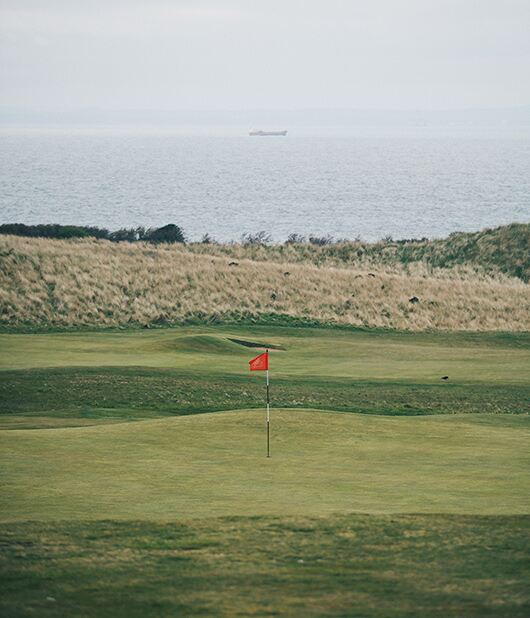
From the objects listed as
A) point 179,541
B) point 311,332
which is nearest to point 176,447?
point 179,541

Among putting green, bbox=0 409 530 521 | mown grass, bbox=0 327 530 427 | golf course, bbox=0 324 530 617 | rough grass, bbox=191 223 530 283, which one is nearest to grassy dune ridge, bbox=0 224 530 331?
mown grass, bbox=0 327 530 427

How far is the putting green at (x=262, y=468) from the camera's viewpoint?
1209cm

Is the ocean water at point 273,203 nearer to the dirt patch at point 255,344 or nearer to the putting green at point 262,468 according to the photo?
the dirt patch at point 255,344

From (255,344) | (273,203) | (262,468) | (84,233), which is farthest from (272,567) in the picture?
(273,203)

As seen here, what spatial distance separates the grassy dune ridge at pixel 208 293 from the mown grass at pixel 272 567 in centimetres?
2761

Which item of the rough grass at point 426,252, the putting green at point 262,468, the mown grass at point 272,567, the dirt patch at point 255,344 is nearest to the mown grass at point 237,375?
the dirt patch at point 255,344

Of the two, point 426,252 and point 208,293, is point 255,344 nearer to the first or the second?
point 208,293

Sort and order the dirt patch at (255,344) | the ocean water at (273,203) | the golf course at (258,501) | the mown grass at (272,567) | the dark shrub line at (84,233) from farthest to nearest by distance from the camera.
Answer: the ocean water at (273,203) < the dark shrub line at (84,233) < the dirt patch at (255,344) < the golf course at (258,501) < the mown grass at (272,567)

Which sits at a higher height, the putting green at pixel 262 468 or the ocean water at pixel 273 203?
the ocean water at pixel 273 203

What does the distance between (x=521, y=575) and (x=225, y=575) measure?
104 inches

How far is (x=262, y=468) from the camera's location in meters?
14.2

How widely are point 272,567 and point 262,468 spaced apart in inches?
171

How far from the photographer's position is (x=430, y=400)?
78.5 feet

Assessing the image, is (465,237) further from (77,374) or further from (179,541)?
(179,541)
